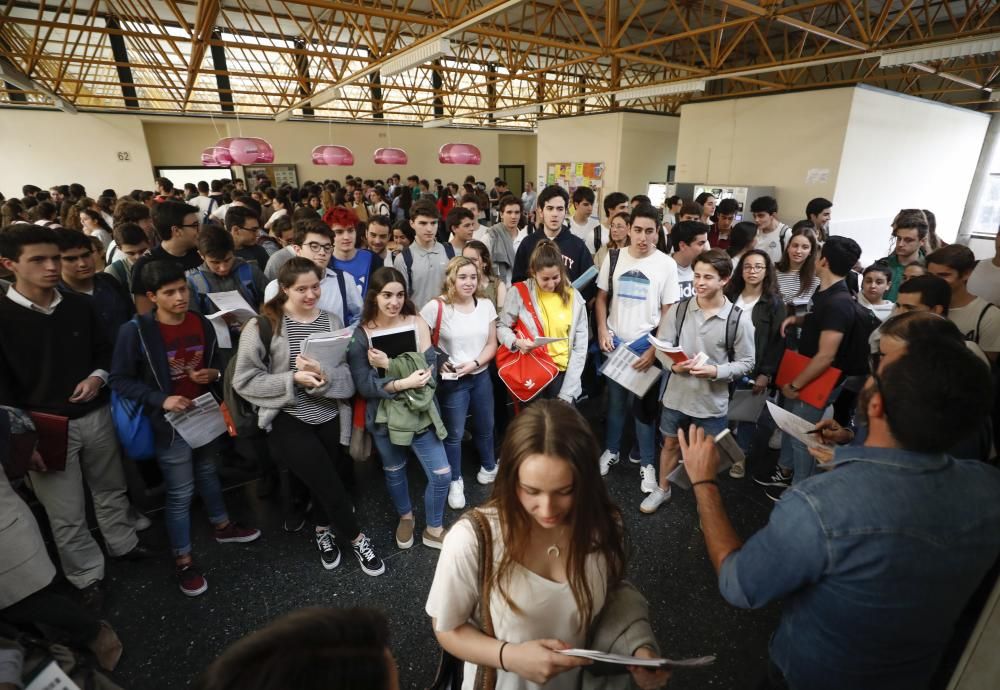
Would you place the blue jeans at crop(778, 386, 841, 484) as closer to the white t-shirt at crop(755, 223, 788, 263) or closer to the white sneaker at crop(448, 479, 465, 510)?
the white sneaker at crop(448, 479, 465, 510)

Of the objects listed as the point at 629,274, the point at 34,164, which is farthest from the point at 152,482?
the point at 34,164

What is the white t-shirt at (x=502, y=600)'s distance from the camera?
122cm

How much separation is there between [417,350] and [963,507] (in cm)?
230

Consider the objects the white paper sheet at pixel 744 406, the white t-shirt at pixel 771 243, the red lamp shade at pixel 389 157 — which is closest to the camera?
the white paper sheet at pixel 744 406

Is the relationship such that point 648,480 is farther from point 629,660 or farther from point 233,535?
point 233,535

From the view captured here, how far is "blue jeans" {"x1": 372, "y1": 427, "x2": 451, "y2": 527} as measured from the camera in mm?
2715

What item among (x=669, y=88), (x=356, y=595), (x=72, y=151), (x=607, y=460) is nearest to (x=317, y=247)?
(x=356, y=595)

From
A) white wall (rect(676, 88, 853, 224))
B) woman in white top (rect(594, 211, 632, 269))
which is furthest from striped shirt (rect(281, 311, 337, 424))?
white wall (rect(676, 88, 853, 224))

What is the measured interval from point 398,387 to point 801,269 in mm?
3329

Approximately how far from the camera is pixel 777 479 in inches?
134

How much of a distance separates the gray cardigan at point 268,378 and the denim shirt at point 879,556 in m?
1.99

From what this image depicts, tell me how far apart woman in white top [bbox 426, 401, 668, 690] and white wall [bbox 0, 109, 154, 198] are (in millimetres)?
16567

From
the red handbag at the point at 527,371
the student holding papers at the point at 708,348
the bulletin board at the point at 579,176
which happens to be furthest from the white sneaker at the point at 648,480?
the bulletin board at the point at 579,176

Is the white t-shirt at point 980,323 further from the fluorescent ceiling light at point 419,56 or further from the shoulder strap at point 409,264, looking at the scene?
the fluorescent ceiling light at point 419,56
